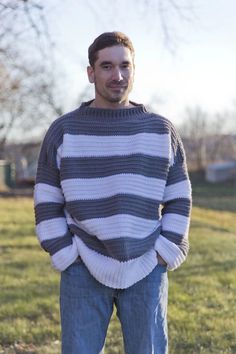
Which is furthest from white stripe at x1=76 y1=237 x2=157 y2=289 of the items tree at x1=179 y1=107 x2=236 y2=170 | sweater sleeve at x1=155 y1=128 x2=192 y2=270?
tree at x1=179 y1=107 x2=236 y2=170

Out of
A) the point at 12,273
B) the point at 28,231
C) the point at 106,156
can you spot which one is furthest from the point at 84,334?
the point at 28,231

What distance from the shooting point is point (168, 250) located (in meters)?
2.67

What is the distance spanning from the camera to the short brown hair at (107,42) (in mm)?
2641

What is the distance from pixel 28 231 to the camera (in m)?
12.1

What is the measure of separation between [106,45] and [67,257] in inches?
36.0

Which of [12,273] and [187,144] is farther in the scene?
[187,144]

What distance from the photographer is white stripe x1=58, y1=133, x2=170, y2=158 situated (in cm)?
265

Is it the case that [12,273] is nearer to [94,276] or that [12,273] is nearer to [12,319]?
[12,319]

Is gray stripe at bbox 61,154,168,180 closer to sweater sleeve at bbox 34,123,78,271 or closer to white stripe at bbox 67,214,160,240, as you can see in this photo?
sweater sleeve at bbox 34,123,78,271

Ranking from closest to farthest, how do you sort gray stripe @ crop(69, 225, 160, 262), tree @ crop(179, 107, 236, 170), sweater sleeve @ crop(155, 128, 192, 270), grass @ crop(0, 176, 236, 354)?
gray stripe @ crop(69, 225, 160, 262) → sweater sleeve @ crop(155, 128, 192, 270) → grass @ crop(0, 176, 236, 354) → tree @ crop(179, 107, 236, 170)

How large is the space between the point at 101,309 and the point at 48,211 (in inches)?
18.9

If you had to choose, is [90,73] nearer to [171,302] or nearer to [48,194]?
[48,194]

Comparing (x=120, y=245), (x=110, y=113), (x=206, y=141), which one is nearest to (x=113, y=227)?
(x=120, y=245)

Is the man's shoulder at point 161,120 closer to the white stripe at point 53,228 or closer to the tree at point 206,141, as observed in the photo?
the white stripe at point 53,228
